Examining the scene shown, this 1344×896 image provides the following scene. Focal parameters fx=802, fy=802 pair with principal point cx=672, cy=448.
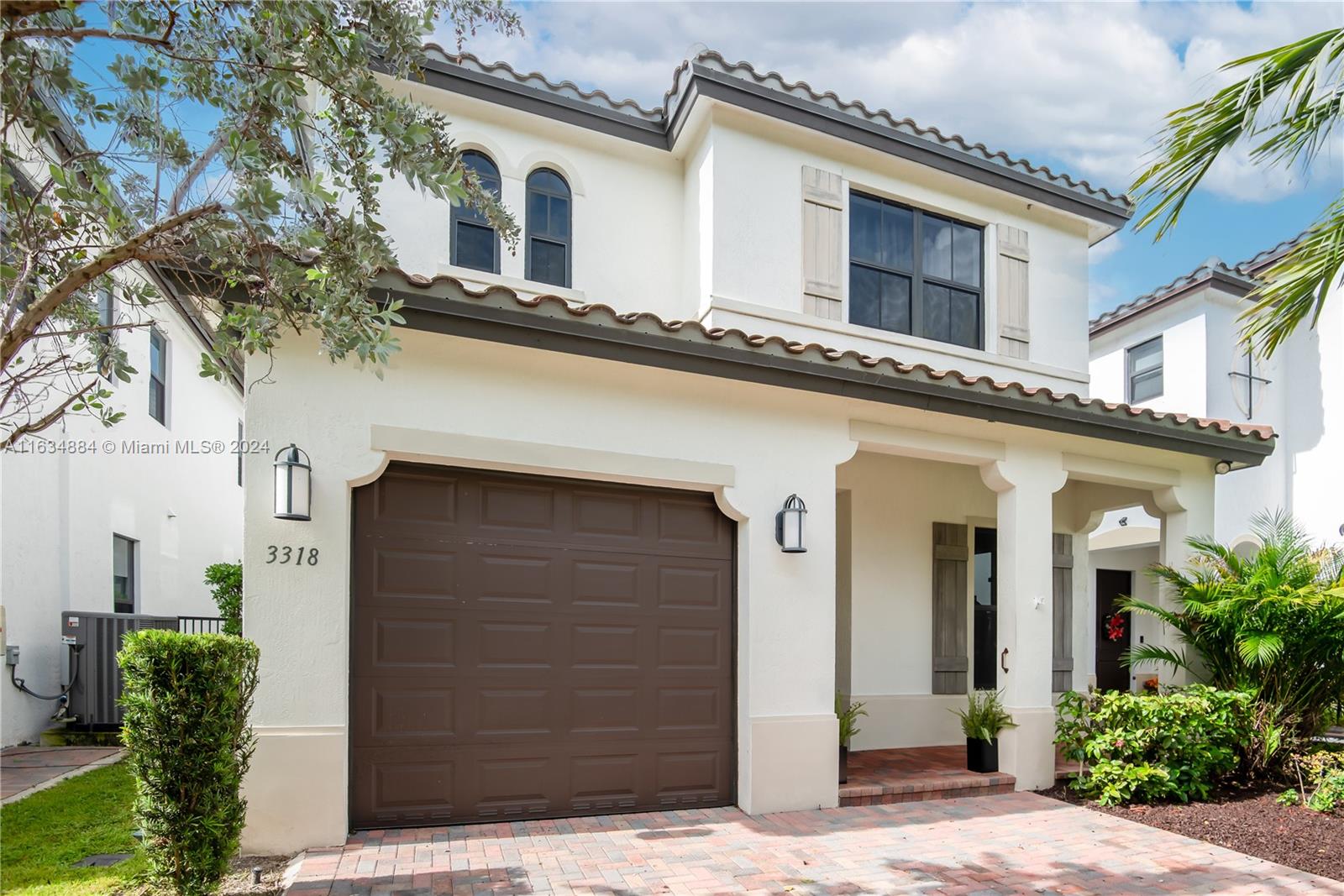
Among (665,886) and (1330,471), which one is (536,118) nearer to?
(665,886)

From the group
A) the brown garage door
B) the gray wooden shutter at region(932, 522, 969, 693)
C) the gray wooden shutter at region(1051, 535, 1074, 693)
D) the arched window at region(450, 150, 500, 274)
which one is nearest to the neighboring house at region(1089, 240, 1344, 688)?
the gray wooden shutter at region(1051, 535, 1074, 693)

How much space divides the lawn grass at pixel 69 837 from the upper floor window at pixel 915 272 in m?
8.49

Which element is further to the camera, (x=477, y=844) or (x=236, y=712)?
(x=477, y=844)

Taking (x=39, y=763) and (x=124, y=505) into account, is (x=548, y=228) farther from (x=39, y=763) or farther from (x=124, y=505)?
(x=124, y=505)

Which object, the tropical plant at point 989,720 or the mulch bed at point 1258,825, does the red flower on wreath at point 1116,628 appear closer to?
the mulch bed at point 1258,825

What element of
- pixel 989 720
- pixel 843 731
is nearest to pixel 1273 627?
pixel 989 720

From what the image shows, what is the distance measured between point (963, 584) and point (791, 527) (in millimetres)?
4233

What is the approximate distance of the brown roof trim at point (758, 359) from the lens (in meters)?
6.04

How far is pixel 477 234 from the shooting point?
8.98m

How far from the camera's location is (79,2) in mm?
3736

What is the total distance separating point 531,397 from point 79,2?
3.64 meters

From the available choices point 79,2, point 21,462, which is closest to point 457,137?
point 79,2

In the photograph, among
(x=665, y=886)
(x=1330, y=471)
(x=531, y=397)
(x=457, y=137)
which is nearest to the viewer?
(x=665, y=886)

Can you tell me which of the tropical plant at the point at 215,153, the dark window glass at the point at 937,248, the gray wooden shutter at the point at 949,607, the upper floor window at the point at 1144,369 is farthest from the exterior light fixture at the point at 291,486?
the upper floor window at the point at 1144,369
